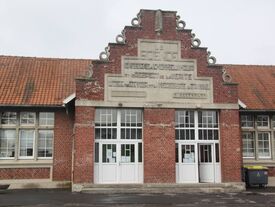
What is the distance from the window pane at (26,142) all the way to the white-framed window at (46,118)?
2.51 ft

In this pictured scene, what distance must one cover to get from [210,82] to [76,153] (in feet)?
26.0

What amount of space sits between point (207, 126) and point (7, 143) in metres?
10.9

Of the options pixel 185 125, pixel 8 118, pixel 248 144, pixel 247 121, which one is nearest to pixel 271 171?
pixel 248 144

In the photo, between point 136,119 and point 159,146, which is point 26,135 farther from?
point 159,146

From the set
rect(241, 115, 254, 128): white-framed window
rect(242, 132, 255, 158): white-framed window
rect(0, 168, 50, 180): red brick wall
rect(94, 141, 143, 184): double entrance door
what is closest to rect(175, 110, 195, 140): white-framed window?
rect(94, 141, 143, 184): double entrance door

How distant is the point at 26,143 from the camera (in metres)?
21.3

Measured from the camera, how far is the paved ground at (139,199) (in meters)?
14.6

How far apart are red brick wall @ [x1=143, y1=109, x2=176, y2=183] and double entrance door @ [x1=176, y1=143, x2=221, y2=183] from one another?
656 mm

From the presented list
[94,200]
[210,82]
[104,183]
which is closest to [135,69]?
[210,82]

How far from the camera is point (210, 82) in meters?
20.7

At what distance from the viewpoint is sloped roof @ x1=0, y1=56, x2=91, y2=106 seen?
2131 cm

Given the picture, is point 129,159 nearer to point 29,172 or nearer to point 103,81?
point 103,81

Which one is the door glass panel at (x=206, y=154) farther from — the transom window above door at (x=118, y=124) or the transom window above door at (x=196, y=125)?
the transom window above door at (x=118, y=124)

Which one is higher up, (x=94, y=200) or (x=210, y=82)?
(x=210, y=82)
